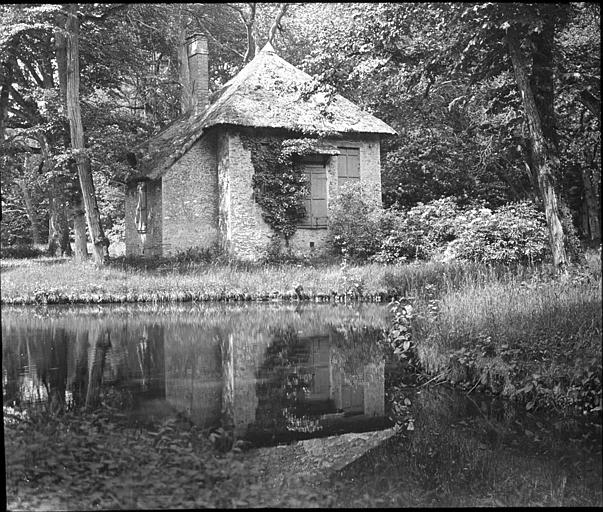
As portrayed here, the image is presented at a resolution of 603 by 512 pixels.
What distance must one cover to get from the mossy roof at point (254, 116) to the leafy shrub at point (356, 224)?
1.97m

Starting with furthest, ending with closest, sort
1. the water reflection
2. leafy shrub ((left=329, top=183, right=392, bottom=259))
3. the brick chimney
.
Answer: the brick chimney → leafy shrub ((left=329, top=183, right=392, bottom=259)) → the water reflection

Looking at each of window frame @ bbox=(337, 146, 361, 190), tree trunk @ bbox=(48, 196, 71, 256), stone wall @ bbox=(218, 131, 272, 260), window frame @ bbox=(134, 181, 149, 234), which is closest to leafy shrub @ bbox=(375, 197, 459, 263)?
window frame @ bbox=(337, 146, 361, 190)

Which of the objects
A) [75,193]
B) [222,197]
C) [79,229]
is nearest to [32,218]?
[79,229]

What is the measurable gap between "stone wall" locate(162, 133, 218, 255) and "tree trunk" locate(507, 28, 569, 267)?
7.99m

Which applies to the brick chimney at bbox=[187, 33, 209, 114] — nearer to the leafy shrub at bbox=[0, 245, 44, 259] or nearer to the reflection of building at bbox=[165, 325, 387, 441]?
the leafy shrub at bbox=[0, 245, 44, 259]

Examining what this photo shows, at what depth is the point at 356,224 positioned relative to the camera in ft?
58.2

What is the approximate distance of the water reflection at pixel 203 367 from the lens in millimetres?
5676

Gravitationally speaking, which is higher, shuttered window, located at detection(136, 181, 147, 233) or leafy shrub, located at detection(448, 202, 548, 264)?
shuttered window, located at detection(136, 181, 147, 233)

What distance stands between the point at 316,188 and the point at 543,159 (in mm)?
11037

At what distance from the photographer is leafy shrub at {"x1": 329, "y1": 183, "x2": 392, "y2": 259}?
17.4m

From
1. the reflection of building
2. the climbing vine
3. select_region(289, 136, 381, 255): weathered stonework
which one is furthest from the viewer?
select_region(289, 136, 381, 255): weathered stonework

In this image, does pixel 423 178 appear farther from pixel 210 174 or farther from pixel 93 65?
pixel 93 65

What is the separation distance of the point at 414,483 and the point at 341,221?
546 inches

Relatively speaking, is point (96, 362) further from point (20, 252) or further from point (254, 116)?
point (254, 116)
